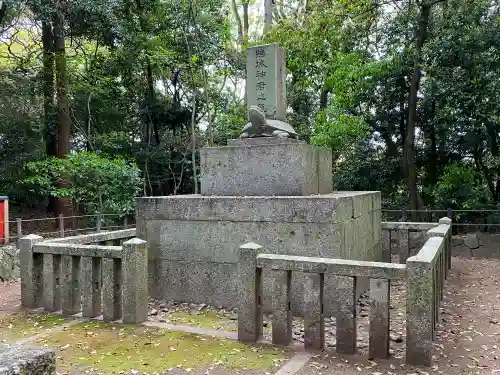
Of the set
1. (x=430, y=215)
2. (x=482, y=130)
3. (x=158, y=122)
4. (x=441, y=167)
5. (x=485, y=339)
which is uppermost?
(x=158, y=122)

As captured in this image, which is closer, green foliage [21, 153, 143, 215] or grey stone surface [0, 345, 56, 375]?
grey stone surface [0, 345, 56, 375]

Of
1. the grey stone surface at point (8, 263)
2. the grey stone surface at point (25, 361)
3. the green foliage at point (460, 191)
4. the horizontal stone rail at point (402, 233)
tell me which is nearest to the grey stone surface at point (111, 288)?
the grey stone surface at point (25, 361)

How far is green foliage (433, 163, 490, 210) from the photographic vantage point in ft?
36.4

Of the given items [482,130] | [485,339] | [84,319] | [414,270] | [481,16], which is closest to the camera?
[414,270]

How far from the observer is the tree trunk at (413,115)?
Result: 37.9ft

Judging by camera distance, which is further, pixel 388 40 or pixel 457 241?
pixel 388 40

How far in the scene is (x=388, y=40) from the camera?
42.2 ft

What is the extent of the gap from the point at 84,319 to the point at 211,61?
1256 cm

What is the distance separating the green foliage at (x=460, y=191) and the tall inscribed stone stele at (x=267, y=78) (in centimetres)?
624

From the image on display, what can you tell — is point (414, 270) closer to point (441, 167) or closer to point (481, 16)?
point (481, 16)

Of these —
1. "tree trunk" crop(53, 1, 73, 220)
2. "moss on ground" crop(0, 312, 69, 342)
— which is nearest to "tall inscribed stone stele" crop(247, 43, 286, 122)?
"moss on ground" crop(0, 312, 69, 342)

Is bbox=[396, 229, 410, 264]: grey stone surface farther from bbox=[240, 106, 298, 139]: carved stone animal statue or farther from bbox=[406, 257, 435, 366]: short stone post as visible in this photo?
bbox=[406, 257, 435, 366]: short stone post

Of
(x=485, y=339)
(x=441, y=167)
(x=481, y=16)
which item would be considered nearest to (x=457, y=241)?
(x=441, y=167)

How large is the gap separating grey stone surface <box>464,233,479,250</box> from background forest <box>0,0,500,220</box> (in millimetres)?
808
